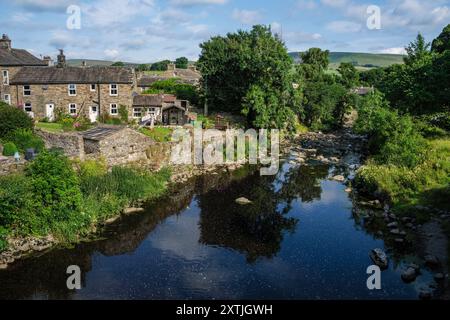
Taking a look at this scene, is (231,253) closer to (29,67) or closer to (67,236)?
(67,236)

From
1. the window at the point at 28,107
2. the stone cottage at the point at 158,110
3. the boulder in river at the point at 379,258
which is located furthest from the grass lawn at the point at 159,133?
the boulder in river at the point at 379,258

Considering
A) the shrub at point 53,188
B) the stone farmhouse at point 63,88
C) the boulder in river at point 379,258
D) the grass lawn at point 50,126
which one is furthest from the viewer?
the stone farmhouse at point 63,88

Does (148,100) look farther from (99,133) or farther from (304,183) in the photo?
(304,183)

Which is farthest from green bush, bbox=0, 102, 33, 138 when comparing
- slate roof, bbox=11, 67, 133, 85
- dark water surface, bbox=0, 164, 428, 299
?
dark water surface, bbox=0, 164, 428, 299

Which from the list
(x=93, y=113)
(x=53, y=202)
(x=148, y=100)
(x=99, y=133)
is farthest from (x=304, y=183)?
(x=93, y=113)

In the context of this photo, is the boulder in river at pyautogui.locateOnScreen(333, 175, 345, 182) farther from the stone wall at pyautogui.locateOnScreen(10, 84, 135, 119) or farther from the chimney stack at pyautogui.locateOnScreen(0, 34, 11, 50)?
the chimney stack at pyautogui.locateOnScreen(0, 34, 11, 50)

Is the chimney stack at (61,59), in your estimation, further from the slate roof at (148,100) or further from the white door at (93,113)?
the slate roof at (148,100)

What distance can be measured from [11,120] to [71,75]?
14052mm

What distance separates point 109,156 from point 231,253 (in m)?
14.4

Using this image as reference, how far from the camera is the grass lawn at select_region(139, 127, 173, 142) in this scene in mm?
38219

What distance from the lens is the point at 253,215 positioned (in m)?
27.4

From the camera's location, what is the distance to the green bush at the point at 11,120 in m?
31.8

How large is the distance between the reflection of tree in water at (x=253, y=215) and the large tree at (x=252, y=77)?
12.8 metres
